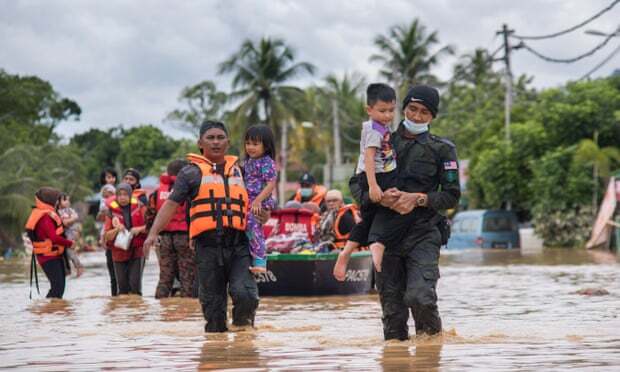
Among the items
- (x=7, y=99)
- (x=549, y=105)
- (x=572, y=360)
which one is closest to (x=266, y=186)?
(x=572, y=360)

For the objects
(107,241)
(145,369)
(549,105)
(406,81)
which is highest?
(406,81)

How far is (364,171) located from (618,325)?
10.5ft

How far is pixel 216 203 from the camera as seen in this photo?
34.2 feet

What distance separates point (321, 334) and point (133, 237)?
657 centimetres

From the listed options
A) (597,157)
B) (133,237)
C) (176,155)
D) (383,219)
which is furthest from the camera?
(176,155)

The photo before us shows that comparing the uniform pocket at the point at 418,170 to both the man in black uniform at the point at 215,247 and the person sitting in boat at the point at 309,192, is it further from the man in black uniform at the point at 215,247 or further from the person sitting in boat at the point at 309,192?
the person sitting in boat at the point at 309,192

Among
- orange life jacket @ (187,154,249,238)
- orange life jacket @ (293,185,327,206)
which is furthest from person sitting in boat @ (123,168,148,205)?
orange life jacket @ (187,154,249,238)

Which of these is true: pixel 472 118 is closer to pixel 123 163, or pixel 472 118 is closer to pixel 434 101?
pixel 123 163

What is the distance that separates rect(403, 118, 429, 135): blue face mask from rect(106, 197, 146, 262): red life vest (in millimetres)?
8397

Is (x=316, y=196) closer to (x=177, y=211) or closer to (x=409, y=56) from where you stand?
(x=177, y=211)

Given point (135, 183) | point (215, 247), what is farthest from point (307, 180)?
point (215, 247)

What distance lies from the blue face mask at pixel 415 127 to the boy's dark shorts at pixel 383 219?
0.32 m

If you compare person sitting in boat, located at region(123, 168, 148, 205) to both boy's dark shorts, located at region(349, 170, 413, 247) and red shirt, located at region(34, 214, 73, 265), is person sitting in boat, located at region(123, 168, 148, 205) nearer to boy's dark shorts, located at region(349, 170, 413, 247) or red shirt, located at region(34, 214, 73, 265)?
red shirt, located at region(34, 214, 73, 265)

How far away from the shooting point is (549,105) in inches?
1759
